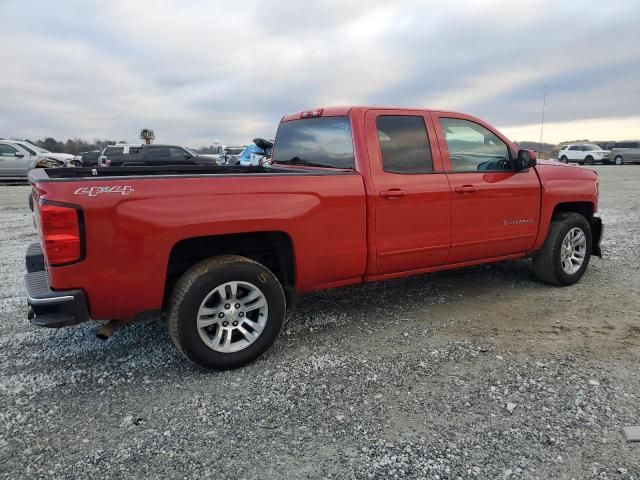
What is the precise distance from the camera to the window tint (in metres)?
4.03

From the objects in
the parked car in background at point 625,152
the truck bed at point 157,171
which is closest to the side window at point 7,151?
the truck bed at point 157,171

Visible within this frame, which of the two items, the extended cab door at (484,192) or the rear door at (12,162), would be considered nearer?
the extended cab door at (484,192)

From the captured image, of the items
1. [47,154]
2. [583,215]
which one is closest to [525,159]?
[583,215]

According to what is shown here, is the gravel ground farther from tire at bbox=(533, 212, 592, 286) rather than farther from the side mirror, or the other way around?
the side mirror

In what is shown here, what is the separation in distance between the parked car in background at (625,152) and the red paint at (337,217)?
34.9 metres

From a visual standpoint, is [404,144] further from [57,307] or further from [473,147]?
[57,307]

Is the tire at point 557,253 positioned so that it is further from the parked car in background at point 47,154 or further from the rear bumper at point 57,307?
the parked car in background at point 47,154

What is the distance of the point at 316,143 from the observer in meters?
4.37

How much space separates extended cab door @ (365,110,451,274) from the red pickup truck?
1 centimetres

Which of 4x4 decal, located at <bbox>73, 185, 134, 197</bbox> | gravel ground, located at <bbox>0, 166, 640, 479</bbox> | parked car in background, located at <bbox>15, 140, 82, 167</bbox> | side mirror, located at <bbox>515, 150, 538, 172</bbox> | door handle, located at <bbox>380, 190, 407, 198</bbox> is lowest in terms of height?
gravel ground, located at <bbox>0, 166, 640, 479</bbox>

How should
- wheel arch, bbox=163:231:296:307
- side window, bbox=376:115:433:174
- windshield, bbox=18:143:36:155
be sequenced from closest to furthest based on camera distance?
wheel arch, bbox=163:231:296:307 < side window, bbox=376:115:433:174 < windshield, bbox=18:143:36:155

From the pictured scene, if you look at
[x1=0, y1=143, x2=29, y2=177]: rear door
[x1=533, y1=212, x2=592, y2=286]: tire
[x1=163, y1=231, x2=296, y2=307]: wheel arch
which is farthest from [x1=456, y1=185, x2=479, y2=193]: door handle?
[x1=0, y1=143, x2=29, y2=177]: rear door

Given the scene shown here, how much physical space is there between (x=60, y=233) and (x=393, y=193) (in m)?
2.38

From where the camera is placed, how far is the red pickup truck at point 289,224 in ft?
9.54
